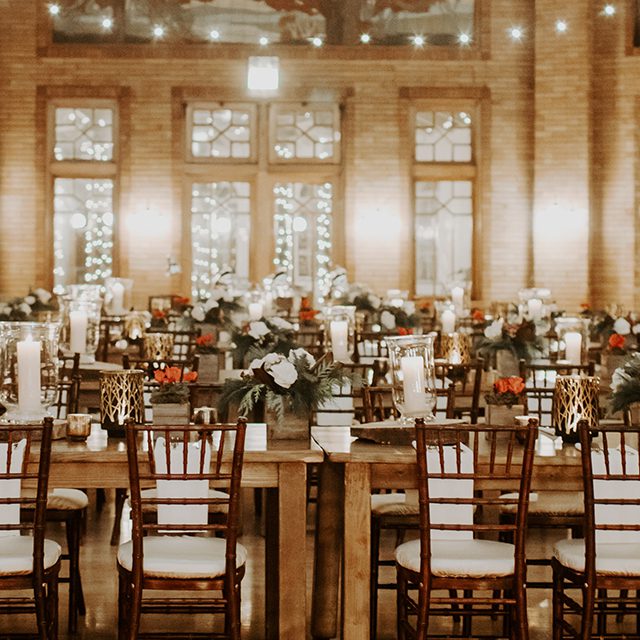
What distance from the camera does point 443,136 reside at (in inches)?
584

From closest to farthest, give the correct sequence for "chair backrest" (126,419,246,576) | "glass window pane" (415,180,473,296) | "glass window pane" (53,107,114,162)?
"chair backrest" (126,419,246,576) < "glass window pane" (53,107,114,162) < "glass window pane" (415,180,473,296)

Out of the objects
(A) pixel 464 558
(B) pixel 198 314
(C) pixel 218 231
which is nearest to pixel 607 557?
(A) pixel 464 558

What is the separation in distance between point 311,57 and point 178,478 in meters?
11.4

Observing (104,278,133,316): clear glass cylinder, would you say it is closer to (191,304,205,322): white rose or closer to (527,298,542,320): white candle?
(191,304,205,322): white rose

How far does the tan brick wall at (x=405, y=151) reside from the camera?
14359mm

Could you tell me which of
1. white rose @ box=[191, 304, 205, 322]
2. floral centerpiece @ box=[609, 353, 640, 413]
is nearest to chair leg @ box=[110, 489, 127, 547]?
floral centerpiece @ box=[609, 353, 640, 413]

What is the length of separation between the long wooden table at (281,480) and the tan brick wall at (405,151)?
10.6 metres

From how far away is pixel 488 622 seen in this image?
5.01 metres

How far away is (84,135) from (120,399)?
10.7 m

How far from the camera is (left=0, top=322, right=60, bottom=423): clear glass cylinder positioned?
4449mm

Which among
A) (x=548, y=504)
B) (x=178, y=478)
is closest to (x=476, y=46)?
(x=548, y=504)

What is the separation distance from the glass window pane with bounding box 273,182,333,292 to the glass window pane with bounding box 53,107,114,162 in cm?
213

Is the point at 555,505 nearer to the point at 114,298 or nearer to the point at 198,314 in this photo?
the point at 198,314

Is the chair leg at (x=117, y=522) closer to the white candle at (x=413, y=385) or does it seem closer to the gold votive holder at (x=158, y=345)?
the gold votive holder at (x=158, y=345)
